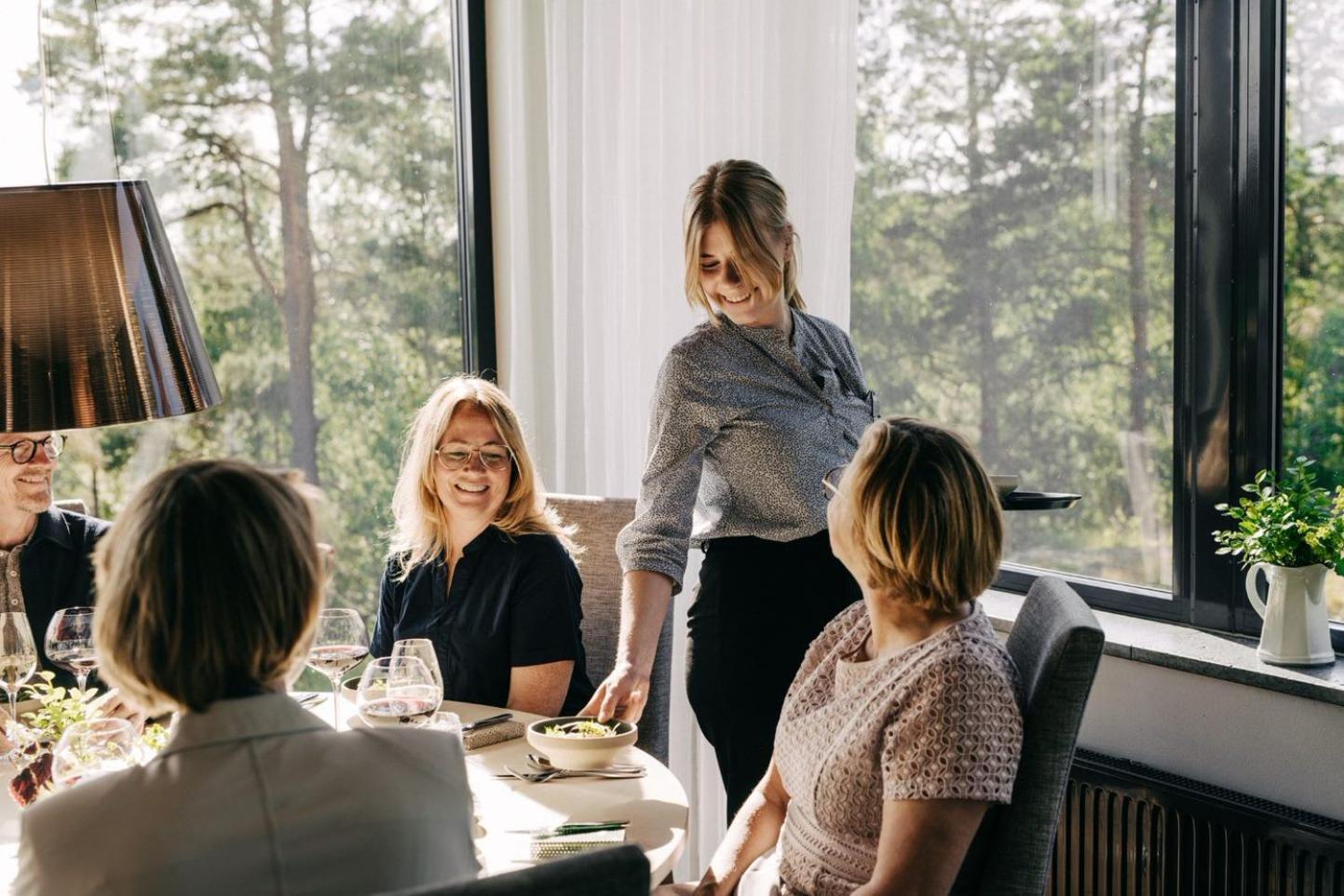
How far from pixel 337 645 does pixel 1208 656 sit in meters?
1.47

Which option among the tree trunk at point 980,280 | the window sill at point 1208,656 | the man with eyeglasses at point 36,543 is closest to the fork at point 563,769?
the window sill at point 1208,656

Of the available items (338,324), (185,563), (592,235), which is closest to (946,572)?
(185,563)

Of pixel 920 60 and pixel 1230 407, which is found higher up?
pixel 920 60

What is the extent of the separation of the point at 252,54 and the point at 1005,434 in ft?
6.73

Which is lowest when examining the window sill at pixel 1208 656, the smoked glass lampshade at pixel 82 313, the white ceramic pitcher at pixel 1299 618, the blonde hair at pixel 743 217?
the window sill at pixel 1208 656

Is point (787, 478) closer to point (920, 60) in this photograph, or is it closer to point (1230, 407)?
point (1230, 407)

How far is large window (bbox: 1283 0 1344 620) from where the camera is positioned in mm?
2217

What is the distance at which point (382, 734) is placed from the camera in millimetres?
1085

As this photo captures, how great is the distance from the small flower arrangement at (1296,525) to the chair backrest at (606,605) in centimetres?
102

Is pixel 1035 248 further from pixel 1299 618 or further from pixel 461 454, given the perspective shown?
pixel 461 454

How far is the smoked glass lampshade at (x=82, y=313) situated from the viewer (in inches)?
60.3

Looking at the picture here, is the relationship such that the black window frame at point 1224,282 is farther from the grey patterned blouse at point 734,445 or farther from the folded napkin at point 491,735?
the folded napkin at point 491,735

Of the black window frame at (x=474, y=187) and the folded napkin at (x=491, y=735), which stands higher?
the black window frame at (x=474, y=187)

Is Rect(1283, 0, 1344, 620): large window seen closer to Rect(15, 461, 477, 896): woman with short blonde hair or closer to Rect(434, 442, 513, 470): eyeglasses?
Rect(434, 442, 513, 470): eyeglasses
